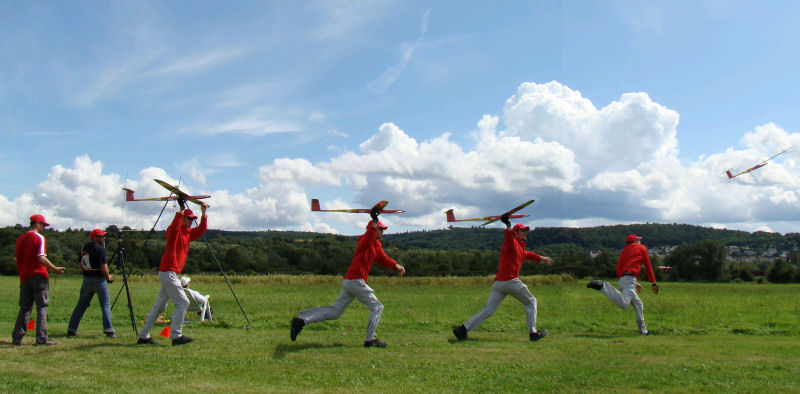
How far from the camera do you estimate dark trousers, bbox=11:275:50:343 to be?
1117 centimetres

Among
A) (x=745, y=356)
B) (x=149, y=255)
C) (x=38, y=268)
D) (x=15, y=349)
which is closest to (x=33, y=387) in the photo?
(x=15, y=349)

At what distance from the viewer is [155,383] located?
795 cm

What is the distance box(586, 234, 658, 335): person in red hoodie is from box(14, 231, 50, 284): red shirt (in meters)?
12.2

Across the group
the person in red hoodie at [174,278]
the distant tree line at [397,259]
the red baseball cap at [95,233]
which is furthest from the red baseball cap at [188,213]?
the distant tree line at [397,259]

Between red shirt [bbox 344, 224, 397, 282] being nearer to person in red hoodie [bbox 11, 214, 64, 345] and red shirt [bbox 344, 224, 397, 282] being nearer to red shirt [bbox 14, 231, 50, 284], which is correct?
person in red hoodie [bbox 11, 214, 64, 345]

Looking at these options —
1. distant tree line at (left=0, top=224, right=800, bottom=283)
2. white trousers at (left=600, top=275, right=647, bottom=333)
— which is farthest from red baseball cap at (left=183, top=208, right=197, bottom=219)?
distant tree line at (left=0, top=224, right=800, bottom=283)

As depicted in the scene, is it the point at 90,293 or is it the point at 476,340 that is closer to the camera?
the point at 476,340

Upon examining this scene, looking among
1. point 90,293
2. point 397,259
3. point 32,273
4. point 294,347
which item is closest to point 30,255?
point 32,273

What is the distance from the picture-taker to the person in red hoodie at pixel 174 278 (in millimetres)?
11250

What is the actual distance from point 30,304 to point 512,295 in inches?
391

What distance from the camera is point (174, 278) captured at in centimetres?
1130

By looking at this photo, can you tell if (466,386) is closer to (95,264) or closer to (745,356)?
(745,356)

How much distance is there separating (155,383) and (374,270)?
88.6 metres

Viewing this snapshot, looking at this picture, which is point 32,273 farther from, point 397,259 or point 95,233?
point 397,259
